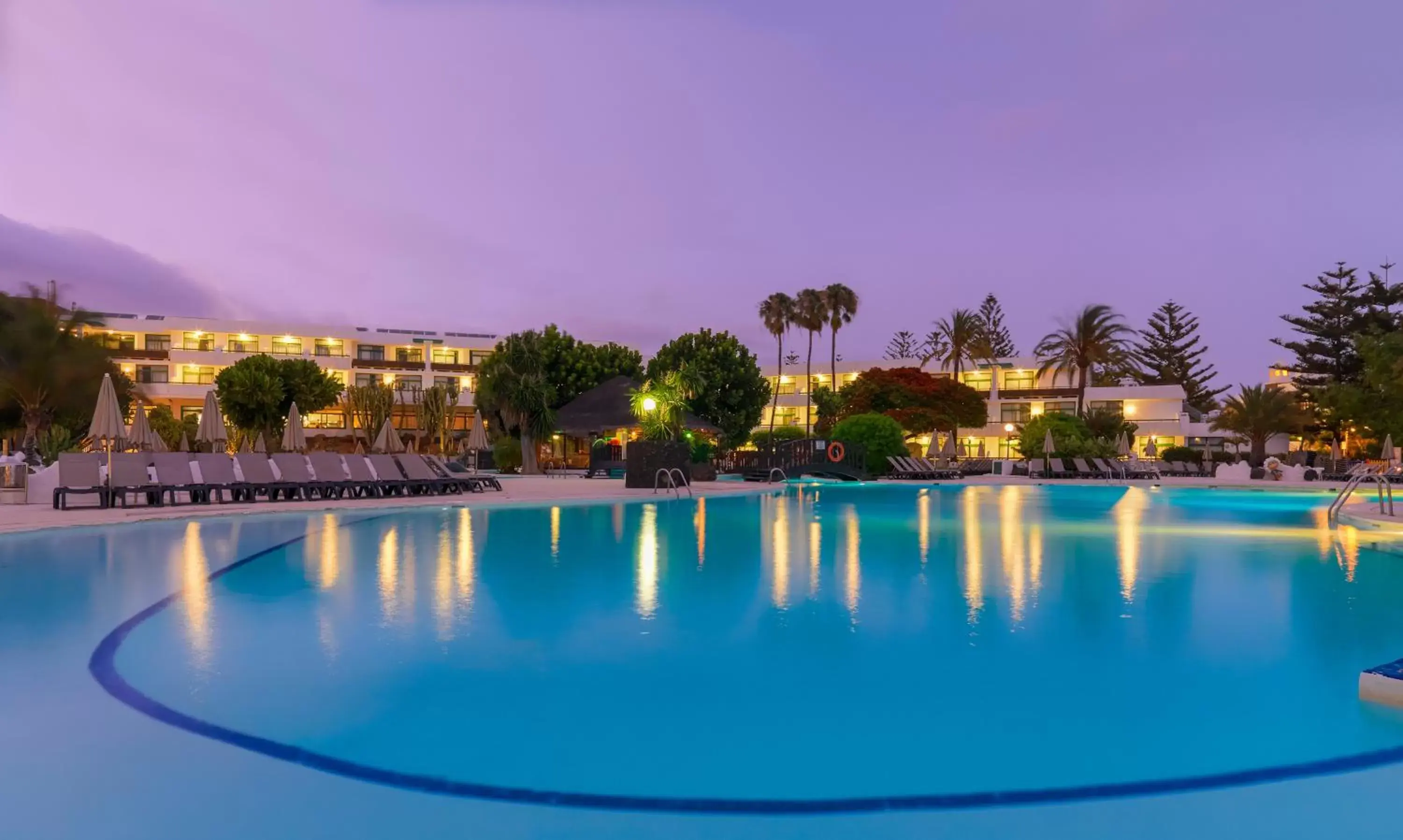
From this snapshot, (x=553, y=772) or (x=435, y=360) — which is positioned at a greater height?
(x=435, y=360)

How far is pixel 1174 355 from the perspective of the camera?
81812 mm

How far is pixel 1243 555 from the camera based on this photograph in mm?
11844

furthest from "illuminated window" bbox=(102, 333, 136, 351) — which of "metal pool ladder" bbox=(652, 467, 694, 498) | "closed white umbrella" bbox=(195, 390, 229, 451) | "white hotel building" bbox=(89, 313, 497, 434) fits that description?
"metal pool ladder" bbox=(652, 467, 694, 498)

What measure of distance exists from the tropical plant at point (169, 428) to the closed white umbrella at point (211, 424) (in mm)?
14252

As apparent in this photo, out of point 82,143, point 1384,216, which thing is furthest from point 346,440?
point 1384,216

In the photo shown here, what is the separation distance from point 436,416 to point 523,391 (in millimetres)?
15215

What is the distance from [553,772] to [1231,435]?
74134mm

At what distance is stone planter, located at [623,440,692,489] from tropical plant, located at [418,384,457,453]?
26.2 m

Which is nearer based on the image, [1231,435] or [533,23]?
[533,23]

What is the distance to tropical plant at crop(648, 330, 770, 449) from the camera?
4316cm

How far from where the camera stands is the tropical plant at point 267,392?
46.1 metres

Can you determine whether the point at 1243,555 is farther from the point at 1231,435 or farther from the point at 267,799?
the point at 1231,435

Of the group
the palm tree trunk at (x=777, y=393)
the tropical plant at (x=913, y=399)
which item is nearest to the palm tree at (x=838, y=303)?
the palm tree trunk at (x=777, y=393)

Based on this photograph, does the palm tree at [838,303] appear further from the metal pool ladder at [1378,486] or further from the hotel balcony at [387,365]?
the metal pool ladder at [1378,486]
